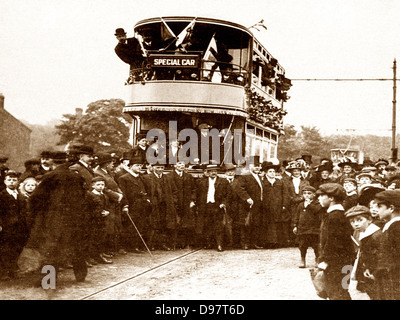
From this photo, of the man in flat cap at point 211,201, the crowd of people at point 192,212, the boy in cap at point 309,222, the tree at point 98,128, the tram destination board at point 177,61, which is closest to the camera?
the crowd of people at point 192,212

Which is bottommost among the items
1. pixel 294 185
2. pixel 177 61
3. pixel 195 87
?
pixel 294 185

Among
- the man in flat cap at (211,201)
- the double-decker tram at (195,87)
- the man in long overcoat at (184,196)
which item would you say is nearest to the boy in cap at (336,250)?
the man in flat cap at (211,201)

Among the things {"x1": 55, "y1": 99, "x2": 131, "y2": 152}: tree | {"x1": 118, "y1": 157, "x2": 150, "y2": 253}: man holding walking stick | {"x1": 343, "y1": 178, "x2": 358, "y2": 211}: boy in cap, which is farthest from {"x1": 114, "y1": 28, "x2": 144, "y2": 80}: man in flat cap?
{"x1": 55, "y1": 99, "x2": 131, "y2": 152}: tree

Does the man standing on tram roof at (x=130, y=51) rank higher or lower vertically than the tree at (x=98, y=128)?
higher

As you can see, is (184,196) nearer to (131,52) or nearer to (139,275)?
(139,275)

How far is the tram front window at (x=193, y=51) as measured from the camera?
329 inches

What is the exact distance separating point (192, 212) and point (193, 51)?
2.85 meters

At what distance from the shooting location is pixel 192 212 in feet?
25.7

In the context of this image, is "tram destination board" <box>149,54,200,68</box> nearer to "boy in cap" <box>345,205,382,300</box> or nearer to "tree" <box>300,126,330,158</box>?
"boy in cap" <box>345,205,382,300</box>

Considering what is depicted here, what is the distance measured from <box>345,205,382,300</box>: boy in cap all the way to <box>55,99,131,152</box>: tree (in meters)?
10.9

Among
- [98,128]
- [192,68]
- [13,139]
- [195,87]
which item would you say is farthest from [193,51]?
[98,128]

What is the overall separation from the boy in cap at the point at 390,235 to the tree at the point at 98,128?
1121 cm

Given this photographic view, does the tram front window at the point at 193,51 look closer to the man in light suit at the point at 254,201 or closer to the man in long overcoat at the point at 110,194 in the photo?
the man in light suit at the point at 254,201
